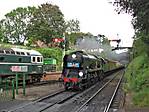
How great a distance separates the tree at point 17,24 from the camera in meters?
73.6

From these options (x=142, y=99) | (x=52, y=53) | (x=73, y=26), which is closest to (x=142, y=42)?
(x=142, y=99)

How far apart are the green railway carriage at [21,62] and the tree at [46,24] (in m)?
33.8

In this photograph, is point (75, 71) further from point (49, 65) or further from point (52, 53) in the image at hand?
point (52, 53)

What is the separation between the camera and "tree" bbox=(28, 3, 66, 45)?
71.6 meters

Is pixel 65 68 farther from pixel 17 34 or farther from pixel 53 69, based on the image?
pixel 17 34

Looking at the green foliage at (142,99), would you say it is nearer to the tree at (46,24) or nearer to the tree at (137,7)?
the tree at (137,7)

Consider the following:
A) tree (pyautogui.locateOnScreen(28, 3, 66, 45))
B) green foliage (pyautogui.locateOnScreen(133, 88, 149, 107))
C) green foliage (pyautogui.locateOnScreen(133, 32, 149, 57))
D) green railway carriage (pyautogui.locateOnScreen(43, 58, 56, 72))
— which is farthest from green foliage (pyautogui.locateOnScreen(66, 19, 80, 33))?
green foliage (pyautogui.locateOnScreen(133, 88, 149, 107))

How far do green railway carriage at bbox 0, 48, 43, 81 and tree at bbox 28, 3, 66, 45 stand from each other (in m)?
33.8

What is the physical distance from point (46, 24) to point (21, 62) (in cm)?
4046

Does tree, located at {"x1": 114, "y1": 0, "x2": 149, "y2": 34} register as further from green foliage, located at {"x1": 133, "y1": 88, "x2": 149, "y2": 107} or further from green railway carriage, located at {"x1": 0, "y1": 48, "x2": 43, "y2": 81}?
green railway carriage, located at {"x1": 0, "y1": 48, "x2": 43, "y2": 81}

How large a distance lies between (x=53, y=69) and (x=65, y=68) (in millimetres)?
25517

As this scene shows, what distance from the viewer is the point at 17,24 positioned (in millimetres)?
Answer: 74688

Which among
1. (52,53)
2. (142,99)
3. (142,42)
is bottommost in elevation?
(142,99)

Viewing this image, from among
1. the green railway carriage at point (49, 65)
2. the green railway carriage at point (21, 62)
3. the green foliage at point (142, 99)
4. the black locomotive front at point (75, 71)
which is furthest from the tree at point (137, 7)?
the green railway carriage at point (49, 65)
